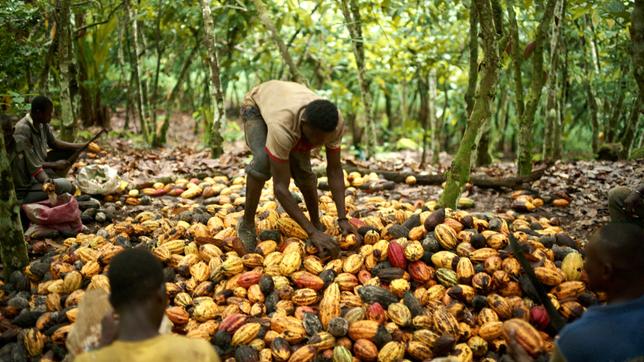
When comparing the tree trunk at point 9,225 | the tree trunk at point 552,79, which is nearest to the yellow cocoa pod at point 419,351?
the tree trunk at point 9,225

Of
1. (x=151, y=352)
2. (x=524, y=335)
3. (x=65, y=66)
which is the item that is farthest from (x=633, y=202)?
(x=65, y=66)

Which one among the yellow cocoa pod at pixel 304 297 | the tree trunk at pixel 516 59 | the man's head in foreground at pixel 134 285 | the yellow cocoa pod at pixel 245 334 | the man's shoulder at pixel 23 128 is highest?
the tree trunk at pixel 516 59

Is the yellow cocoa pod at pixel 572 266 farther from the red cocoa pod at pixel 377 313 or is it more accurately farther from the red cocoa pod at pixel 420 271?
the red cocoa pod at pixel 377 313

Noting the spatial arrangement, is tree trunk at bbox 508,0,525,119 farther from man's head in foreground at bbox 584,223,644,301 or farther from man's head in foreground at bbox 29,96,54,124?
man's head in foreground at bbox 29,96,54,124

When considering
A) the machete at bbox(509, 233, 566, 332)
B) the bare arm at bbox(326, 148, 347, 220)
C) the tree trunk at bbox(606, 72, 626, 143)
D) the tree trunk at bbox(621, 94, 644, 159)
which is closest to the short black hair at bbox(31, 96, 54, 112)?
the bare arm at bbox(326, 148, 347, 220)

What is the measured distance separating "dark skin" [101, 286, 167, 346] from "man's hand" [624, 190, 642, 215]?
2.66 metres

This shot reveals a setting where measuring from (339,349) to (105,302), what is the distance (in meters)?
1.03

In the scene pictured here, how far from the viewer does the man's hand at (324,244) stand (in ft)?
9.27

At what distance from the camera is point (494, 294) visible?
2.60 meters

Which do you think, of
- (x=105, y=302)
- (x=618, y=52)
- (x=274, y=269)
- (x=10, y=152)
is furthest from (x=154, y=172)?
(x=618, y=52)

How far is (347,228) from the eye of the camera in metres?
3.04

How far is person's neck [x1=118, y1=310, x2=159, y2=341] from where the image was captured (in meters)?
1.39

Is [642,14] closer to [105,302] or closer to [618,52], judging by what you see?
[105,302]

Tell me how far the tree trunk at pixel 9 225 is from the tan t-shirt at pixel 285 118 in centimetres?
148
